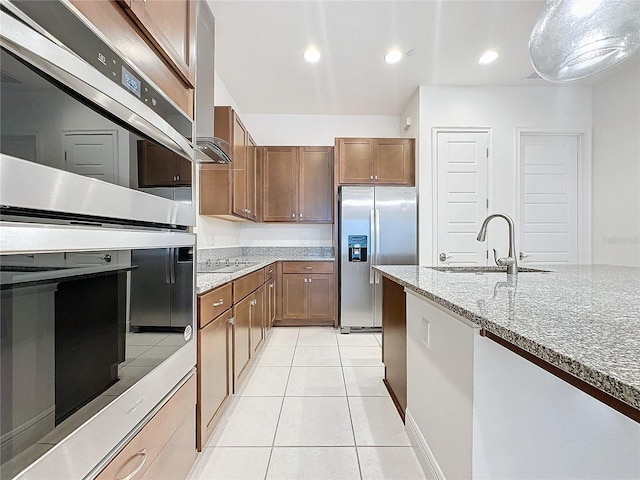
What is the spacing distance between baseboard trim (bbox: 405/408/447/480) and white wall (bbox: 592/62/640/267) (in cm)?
317

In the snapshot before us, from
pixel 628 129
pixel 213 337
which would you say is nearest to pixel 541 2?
pixel 628 129

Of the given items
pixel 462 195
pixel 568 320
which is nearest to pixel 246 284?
pixel 568 320

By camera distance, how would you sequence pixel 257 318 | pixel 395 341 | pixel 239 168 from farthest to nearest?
pixel 239 168 → pixel 257 318 → pixel 395 341

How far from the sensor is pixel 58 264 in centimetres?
66

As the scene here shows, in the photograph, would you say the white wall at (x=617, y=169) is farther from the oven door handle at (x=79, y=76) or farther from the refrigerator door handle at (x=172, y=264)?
the oven door handle at (x=79, y=76)

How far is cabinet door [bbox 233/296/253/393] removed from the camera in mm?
2139

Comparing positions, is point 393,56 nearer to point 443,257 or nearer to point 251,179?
point 251,179

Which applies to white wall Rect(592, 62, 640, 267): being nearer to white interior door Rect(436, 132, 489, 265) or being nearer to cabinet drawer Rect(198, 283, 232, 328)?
white interior door Rect(436, 132, 489, 265)

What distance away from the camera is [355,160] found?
405cm

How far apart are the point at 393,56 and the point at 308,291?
2757mm

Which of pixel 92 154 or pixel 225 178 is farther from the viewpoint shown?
pixel 225 178

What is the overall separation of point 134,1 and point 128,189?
1.78 feet

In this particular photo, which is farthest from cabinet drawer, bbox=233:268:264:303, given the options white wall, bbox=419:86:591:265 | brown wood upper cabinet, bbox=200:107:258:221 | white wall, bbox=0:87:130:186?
white wall, bbox=419:86:591:265

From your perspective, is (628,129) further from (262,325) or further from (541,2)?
(262,325)
